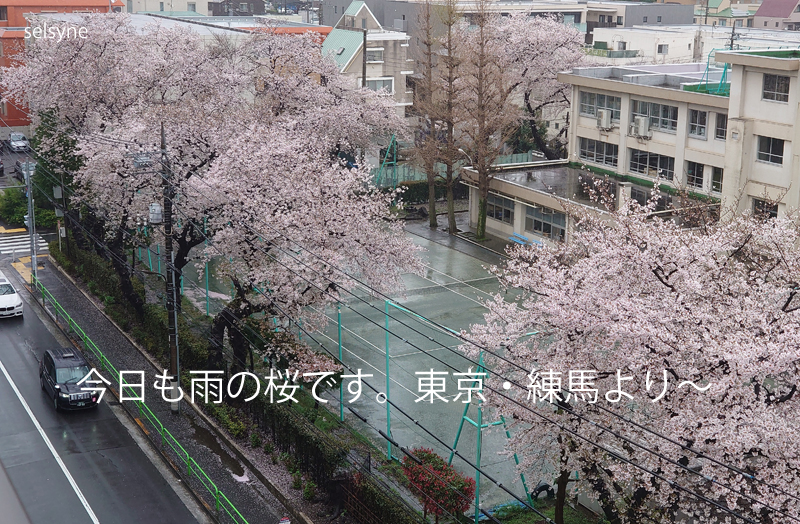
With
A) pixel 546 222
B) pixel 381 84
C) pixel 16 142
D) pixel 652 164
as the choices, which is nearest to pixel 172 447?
pixel 546 222

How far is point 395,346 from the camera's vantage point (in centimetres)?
2802

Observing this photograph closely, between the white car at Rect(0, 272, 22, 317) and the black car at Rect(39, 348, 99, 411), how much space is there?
6.17m

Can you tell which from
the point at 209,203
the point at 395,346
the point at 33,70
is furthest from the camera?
the point at 33,70

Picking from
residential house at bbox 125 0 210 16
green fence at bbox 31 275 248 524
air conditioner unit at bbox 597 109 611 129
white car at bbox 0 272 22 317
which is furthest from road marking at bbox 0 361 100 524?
residential house at bbox 125 0 210 16

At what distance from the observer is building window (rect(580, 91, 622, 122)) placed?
41281mm

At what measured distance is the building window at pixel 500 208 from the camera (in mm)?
40844

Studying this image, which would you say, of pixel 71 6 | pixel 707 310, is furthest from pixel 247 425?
pixel 71 6

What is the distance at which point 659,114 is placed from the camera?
127 feet

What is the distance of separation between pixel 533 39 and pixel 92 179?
26.8m

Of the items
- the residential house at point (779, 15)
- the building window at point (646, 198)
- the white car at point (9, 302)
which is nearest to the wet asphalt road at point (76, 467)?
the white car at point (9, 302)

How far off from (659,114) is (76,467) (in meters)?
28.2

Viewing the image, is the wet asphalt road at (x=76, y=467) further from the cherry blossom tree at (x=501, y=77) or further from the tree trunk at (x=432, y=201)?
the tree trunk at (x=432, y=201)

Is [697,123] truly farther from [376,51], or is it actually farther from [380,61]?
[376,51]

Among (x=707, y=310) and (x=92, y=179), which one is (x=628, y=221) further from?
(x=92, y=179)
